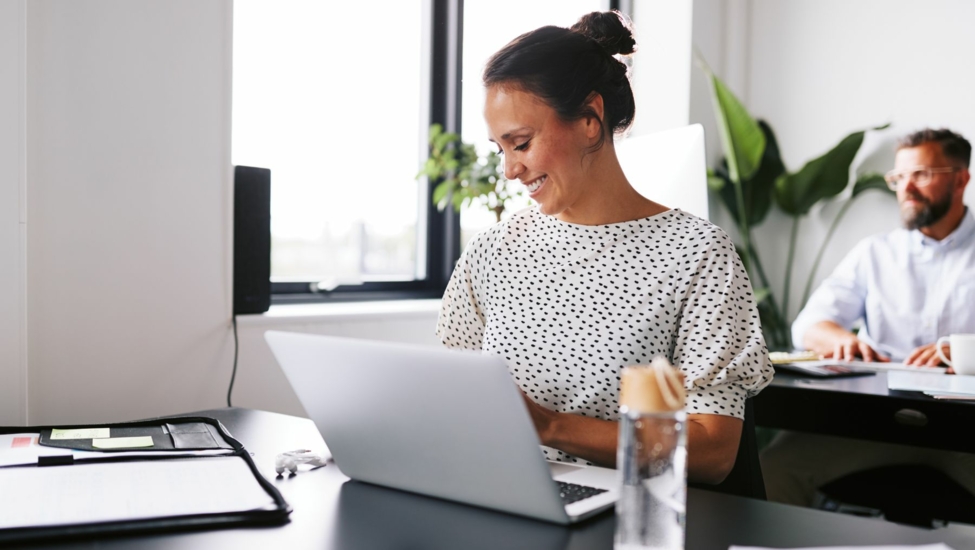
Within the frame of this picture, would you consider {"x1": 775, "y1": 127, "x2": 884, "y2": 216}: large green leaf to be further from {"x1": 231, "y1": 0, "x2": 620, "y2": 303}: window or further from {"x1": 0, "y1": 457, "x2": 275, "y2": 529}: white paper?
{"x1": 0, "y1": 457, "x2": 275, "y2": 529}: white paper

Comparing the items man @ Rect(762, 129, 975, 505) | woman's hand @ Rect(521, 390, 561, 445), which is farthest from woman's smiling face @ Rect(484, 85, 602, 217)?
man @ Rect(762, 129, 975, 505)

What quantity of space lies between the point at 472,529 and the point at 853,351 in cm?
182

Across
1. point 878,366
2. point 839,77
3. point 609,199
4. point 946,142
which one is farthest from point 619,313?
point 839,77

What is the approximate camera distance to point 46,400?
1.72 metres

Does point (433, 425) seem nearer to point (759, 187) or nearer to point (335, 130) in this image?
point (335, 130)

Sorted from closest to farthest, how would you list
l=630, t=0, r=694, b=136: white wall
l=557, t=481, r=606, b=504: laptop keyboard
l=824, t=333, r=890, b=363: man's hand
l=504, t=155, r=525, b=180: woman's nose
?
l=557, t=481, r=606, b=504: laptop keyboard
l=504, t=155, r=525, b=180: woman's nose
l=824, t=333, r=890, b=363: man's hand
l=630, t=0, r=694, b=136: white wall

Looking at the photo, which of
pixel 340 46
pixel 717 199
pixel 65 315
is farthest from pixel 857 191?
pixel 65 315

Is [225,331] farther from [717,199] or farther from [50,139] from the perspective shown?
[717,199]

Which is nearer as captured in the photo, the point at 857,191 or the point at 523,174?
the point at 523,174

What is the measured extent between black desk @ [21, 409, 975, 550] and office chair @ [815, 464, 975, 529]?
4.36 ft

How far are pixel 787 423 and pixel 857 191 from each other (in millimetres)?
1875

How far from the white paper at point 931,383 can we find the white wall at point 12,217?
1731 mm

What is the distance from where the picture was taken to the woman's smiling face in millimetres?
1300

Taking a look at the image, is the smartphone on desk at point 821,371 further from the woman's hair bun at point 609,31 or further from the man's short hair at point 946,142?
the man's short hair at point 946,142
